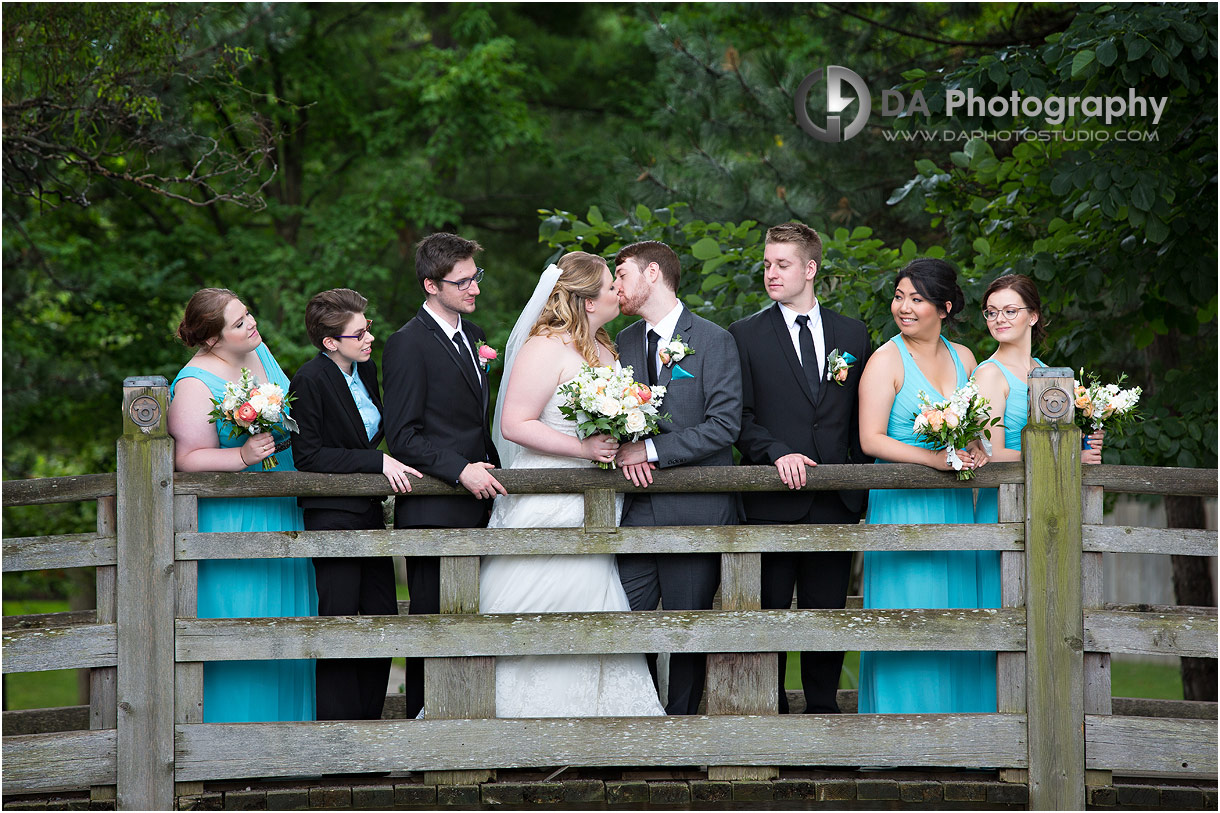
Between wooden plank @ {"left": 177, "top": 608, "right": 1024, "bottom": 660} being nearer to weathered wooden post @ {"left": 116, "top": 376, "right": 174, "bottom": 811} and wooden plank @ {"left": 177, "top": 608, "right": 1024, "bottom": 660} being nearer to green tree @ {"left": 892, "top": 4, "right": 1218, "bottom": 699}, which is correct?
weathered wooden post @ {"left": 116, "top": 376, "right": 174, "bottom": 811}

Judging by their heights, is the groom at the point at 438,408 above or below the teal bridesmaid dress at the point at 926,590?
above

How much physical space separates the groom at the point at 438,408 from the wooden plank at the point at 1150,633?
97.1 inches

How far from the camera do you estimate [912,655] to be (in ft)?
15.3

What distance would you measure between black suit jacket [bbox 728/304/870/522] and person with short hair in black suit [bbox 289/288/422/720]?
1.48 m

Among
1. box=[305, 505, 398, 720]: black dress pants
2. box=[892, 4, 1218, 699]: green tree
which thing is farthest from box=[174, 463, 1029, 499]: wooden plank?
box=[892, 4, 1218, 699]: green tree

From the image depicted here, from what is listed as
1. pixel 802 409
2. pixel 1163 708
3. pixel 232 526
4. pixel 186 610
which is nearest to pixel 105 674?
pixel 186 610

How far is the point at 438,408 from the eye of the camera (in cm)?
457

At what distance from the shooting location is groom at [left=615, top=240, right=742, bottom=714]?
4.50 meters

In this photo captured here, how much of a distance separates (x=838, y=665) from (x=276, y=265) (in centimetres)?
1053

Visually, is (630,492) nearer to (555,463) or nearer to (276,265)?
(555,463)

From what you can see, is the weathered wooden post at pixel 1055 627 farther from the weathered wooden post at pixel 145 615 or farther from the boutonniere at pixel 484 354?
the weathered wooden post at pixel 145 615

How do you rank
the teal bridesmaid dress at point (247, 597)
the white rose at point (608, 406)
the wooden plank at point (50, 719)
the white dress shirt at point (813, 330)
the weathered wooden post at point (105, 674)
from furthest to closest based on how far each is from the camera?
1. the wooden plank at point (50, 719)
2. the white dress shirt at point (813, 330)
3. the teal bridesmaid dress at point (247, 597)
4. the weathered wooden post at point (105, 674)
5. the white rose at point (608, 406)

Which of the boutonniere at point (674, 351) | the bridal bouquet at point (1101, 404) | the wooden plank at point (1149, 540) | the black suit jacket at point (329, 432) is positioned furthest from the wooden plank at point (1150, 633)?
the black suit jacket at point (329, 432)

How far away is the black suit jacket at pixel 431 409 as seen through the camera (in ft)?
14.7
